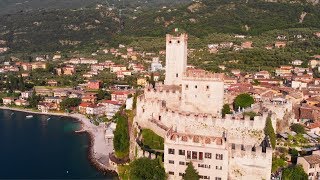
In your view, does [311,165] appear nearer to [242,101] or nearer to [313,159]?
[313,159]

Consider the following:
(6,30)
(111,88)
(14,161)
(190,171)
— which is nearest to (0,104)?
(111,88)

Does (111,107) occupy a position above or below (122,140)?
below

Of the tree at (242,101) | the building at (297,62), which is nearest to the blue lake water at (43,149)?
the tree at (242,101)

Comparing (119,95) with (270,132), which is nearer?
(270,132)

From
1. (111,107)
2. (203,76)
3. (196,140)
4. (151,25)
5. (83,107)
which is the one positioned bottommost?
(83,107)

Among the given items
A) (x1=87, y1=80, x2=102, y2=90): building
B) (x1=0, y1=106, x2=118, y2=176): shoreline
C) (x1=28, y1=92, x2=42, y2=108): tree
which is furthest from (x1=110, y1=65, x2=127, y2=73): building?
(x1=0, y1=106, x2=118, y2=176): shoreline

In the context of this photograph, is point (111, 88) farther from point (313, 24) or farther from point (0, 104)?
point (313, 24)

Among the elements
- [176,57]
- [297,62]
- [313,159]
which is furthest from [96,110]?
[313,159]

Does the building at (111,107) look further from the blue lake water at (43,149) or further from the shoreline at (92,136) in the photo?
the blue lake water at (43,149)
